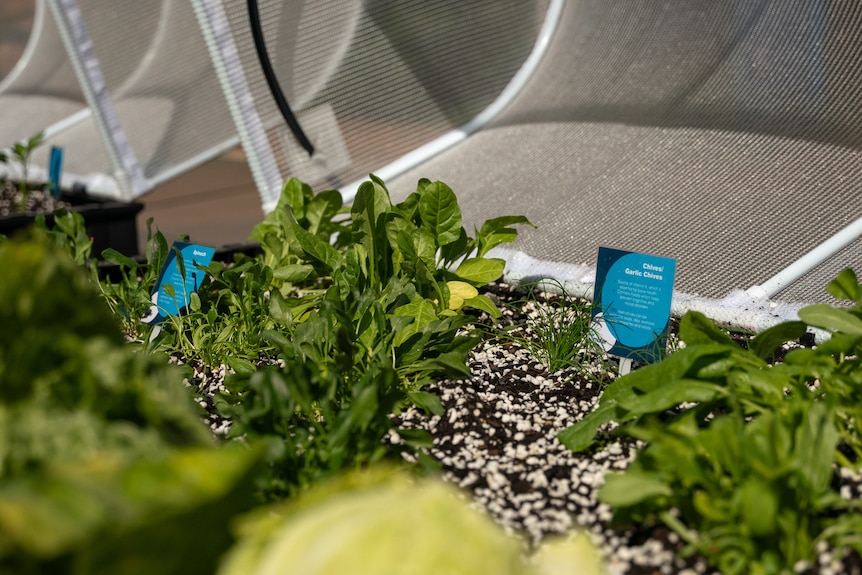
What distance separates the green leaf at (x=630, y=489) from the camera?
1.01 m

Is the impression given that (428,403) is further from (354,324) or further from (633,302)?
(633,302)

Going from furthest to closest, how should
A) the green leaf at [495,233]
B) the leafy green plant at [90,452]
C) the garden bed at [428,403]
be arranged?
the green leaf at [495,233] < the garden bed at [428,403] < the leafy green plant at [90,452]

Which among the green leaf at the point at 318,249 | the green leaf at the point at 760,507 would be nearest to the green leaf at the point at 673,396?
the green leaf at the point at 760,507

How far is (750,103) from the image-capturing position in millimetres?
2436

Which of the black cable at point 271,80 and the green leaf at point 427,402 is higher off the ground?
the black cable at point 271,80

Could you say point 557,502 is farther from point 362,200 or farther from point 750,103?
point 750,103

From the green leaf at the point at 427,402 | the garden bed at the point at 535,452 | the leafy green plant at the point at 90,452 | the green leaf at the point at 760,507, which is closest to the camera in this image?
the leafy green plant at the point at 90,452

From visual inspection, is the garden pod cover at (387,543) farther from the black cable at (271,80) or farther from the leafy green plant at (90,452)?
the black cable at (271,80)

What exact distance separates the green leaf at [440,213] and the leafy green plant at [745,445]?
66cm

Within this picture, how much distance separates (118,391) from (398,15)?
101 inches

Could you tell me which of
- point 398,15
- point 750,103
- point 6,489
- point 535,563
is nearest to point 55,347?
point 6,489

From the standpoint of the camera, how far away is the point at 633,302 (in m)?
1.57

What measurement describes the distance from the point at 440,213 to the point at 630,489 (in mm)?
962

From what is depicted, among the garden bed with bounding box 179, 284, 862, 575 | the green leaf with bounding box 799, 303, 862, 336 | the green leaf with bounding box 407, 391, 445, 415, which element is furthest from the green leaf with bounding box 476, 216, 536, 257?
the green leaf with bounding box 799, 303, 862, 336
